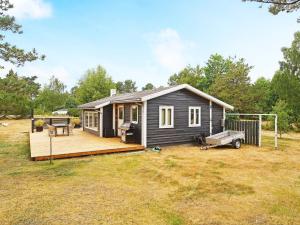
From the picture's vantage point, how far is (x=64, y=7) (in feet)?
55.3

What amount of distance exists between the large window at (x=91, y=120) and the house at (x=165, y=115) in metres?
0.90

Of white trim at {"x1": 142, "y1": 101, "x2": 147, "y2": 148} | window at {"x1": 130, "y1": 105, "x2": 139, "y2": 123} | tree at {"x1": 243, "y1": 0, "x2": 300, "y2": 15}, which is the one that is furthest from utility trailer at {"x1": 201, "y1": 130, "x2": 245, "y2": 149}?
tree at {"x1": 243, "y1": 0, "x2": 300, "y2": 15}

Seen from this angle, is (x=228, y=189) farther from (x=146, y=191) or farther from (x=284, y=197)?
(x=146, y=191)

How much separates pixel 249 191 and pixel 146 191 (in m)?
2.49

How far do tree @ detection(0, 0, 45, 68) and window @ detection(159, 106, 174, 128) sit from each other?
600 centimetres

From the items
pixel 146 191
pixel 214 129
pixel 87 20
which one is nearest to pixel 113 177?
pixel 146 191

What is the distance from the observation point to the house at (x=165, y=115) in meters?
11.6

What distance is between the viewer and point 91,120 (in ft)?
57.4

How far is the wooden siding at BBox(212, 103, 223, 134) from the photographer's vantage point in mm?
14062

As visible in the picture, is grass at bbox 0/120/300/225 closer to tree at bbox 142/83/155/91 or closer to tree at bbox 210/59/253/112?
tree at bbox 210/59/253/112

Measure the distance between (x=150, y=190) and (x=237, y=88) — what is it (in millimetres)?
20359

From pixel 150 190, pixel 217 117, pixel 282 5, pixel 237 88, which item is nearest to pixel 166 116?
pixel 217 117

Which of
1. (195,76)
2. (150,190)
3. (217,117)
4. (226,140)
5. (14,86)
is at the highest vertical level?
(195,76)

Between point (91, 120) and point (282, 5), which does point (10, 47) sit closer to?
point (91, 120)
